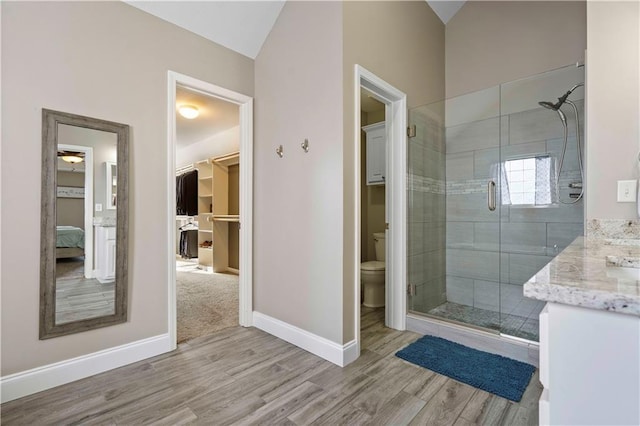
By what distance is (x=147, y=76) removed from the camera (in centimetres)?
223

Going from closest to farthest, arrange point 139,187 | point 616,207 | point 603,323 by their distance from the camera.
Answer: point 603,323 → point 616,207 → point 139,187

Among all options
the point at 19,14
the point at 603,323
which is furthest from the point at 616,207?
the point at 19,14

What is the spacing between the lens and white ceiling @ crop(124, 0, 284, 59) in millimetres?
2291

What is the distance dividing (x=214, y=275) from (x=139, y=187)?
307 cm

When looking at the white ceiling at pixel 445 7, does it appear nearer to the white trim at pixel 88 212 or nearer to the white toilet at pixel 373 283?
the white toilet at pixel 373 283

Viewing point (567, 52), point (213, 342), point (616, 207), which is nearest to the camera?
point (616, 207)

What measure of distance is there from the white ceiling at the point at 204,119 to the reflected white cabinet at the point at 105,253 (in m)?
1.80

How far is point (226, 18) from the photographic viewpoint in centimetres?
250

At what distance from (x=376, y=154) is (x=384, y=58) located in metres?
1.39

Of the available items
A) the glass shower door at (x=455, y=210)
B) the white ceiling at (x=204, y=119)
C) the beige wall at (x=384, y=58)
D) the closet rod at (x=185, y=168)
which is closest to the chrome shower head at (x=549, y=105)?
the glass shower door at (x=455, y=210)

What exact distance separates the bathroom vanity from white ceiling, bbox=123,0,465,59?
279 centimetres

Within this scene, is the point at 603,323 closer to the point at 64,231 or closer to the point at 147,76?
the point at 64,231

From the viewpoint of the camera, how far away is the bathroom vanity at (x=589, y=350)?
2.00 feet

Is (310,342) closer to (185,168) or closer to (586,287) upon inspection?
(586,287)
